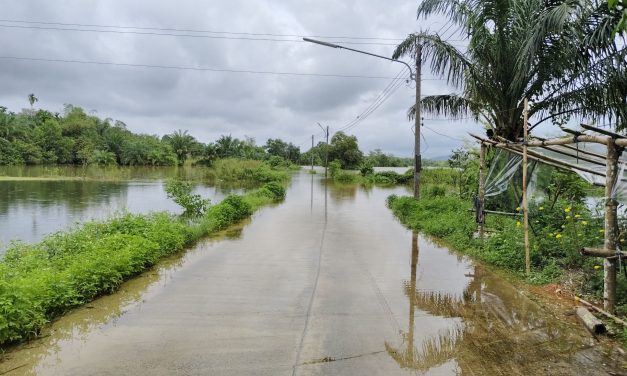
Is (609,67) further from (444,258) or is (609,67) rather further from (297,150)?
(297,150)

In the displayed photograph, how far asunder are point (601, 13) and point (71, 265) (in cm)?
1065

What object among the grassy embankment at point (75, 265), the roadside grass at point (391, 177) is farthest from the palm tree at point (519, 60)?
the roadside grass at point (391, 177)

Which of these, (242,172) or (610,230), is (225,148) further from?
(610,230)

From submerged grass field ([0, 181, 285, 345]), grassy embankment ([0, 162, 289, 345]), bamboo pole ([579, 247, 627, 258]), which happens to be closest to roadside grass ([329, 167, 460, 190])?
grassy embankment ([0, 162, 289, 345])

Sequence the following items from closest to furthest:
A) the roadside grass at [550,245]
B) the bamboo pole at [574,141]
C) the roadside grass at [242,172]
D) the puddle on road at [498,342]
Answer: the puddle on road at [498,342] → the bamboo pole at [574,141] → the roadside grass at [550,245] → the roadside grass at [242,172]

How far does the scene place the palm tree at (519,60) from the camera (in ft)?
27.8

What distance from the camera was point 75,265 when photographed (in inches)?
227

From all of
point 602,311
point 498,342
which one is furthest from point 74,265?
point 602,311

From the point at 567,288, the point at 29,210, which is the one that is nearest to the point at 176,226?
the point at 567,288

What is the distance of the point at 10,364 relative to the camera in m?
3.86

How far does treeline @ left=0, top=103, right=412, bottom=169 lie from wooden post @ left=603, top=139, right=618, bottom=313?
43.4m

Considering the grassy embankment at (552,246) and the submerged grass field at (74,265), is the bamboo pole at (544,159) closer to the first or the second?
the grassy embankment at (552,246)

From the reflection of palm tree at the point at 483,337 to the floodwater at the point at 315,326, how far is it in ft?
0.04

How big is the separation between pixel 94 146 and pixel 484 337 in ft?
204
